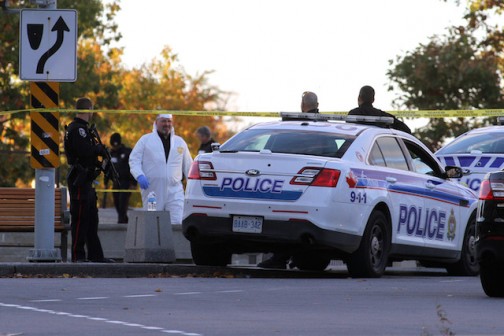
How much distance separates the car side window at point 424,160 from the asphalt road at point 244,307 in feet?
7.09

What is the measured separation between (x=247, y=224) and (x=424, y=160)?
284cm

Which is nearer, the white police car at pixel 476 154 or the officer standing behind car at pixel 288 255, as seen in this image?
the officer standing behind car at pixel 288 255

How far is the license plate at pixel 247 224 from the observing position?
15039 millimetres

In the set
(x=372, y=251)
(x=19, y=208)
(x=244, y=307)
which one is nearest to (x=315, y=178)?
(x=372, y=251)

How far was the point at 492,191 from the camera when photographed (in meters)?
12.8

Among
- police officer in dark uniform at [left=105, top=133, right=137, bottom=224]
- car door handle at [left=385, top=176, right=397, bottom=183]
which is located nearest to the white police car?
car door handle at [left=385, top=176, right=397, bottom=183]

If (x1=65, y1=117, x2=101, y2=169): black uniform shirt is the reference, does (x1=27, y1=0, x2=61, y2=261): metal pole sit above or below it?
below

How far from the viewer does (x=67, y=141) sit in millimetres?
17156

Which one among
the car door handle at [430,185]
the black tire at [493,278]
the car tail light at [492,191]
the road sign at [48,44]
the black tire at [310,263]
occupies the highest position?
the road sign at [48,44]

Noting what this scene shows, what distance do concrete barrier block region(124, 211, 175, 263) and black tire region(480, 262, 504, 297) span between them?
4.93 meters

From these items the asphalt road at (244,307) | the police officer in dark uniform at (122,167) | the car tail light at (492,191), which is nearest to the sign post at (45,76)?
the asphalt road at (244,307)

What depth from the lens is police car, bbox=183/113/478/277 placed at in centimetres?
1495

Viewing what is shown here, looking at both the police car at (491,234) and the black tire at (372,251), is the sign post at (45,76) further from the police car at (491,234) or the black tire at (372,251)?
the police car at (491,234)

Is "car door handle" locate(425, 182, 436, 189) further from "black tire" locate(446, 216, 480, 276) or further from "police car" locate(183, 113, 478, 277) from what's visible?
"black tire" locate(446, 216, 480, 276)
